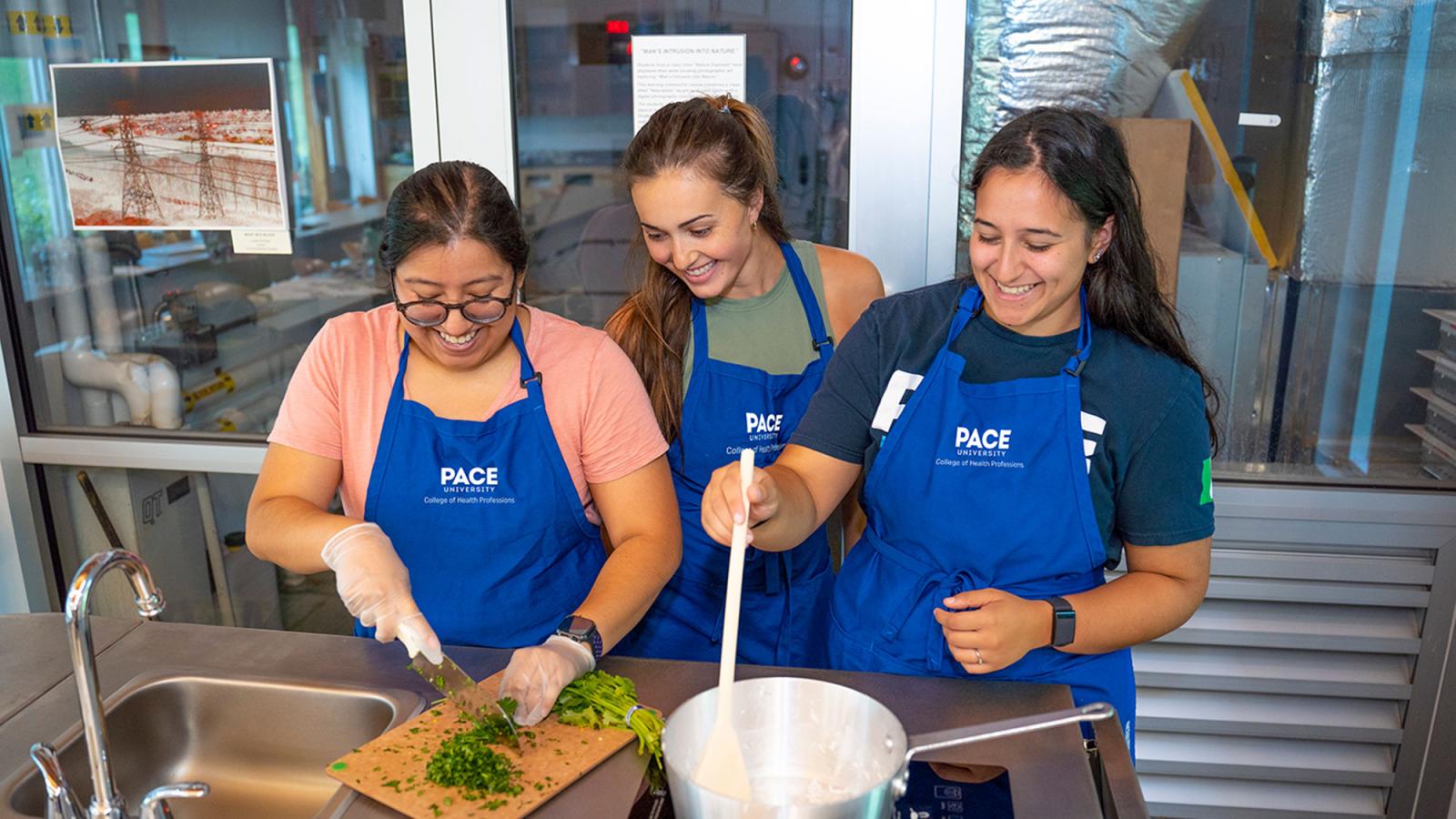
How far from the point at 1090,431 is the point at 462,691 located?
888mm

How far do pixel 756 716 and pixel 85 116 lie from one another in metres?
2.33

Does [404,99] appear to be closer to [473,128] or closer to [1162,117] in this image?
[473,128]

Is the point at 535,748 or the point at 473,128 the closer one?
the point at 535,748

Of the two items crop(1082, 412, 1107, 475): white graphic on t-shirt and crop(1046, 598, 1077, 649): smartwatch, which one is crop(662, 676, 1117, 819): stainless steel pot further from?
crop(1082, 412, 1107, 475): white graphic on t-shirt

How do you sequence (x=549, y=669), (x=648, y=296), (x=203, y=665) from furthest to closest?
1. (x=648, y=296)
2. (x=203, y=665)
3. (x=549, y=669)

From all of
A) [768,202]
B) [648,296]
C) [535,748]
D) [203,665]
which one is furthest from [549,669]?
[768,202]

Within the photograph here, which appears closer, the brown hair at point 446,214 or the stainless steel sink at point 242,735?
the stainless steel sink at point 242,735

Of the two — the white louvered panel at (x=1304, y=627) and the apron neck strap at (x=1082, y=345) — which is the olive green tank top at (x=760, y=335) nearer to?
the apron neck strap at (x=1082, y=345)

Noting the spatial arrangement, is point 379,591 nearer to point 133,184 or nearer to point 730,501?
point 730,501

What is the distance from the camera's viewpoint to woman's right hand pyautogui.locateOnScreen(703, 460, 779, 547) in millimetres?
1429

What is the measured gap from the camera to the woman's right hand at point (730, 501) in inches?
56.2

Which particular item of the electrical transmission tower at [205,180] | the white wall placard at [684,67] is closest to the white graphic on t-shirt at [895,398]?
the white wall placard at [684,67]

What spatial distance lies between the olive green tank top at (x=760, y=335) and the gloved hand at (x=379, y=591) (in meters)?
0.74

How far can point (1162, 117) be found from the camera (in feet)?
7.79
